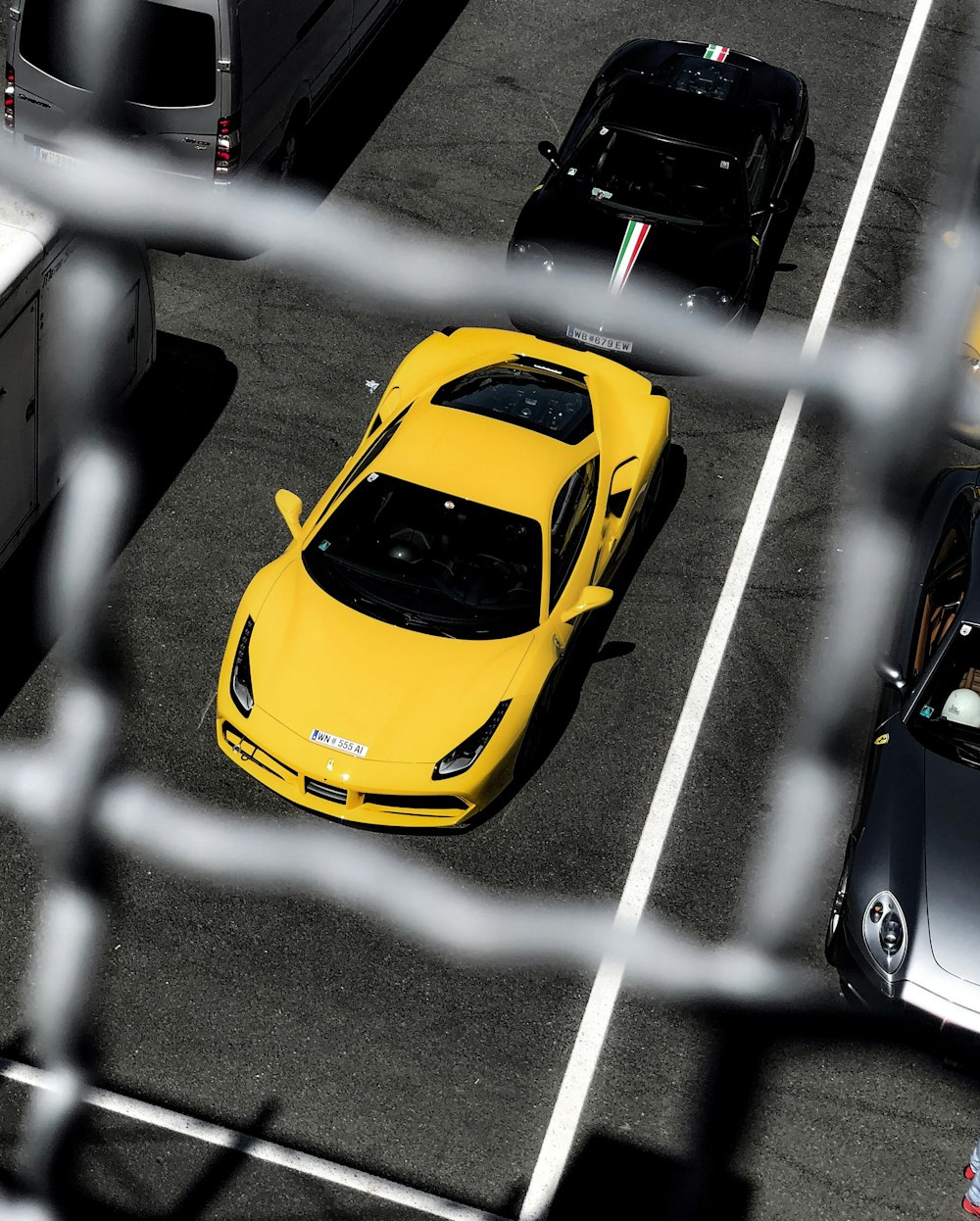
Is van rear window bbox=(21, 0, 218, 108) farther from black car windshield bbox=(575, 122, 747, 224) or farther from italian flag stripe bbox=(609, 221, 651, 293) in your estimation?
italian flag stripe bbox=(609, 221, 651, 293)

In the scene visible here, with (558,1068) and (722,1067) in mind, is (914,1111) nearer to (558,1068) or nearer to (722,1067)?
(722,1067)

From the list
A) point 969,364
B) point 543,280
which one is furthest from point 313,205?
point 969,364

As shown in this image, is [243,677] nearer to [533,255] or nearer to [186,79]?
[533,255]

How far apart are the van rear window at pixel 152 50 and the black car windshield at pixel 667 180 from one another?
8.75 feet

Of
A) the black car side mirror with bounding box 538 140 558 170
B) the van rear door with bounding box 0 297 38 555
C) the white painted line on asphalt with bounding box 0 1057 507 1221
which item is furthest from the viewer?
the black car side mirror with bounding box 538 140 558 170

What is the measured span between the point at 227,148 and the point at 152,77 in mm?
659

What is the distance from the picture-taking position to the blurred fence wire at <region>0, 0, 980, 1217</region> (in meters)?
7.40

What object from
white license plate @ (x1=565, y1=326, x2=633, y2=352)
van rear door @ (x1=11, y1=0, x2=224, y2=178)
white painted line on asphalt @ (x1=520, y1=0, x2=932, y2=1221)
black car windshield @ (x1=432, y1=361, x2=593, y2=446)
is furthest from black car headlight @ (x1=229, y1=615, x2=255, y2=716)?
→ van rear door @ (x1=11, y1=0, x2=224, y2=178)

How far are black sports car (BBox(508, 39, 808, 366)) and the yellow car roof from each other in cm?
205

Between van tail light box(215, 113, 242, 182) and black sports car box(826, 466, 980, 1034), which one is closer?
black sports car box(826, 466, 980, 1034)

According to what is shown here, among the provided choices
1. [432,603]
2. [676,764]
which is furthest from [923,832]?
[432,603]

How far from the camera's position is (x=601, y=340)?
1018 cm

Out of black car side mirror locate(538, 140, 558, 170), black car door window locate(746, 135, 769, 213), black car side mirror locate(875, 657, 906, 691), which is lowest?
black car side mirror locate(875, 657, 906, 691)

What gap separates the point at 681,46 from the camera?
11.8m
